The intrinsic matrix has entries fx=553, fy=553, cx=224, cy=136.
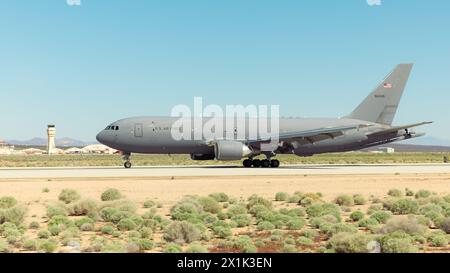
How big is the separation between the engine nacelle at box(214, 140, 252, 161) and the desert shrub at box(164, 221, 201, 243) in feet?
97.3

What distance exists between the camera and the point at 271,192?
89.1 feet

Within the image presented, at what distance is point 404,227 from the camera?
15281 millimetres

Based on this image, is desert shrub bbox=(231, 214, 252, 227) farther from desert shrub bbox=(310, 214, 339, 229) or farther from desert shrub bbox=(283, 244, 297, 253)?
desert shrub bbox=(283, 244, 297, 253)

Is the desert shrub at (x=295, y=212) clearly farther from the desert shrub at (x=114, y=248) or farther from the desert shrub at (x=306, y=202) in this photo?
the desert shrub at (x=114, y=248)

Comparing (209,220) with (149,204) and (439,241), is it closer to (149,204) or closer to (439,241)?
(149,204)

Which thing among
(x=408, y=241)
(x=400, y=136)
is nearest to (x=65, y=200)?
(x=408, y=241)

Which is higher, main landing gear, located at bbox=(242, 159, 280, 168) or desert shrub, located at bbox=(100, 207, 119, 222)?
main landing gear, located at bbox=(242, 159, 280, 168)

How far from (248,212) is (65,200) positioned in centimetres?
841

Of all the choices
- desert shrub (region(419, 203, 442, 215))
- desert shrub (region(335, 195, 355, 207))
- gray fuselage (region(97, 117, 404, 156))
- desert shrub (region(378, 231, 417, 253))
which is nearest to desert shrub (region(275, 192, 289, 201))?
desert shrub (region(335, 195, 355, 207))

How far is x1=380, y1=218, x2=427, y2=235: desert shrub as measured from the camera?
599 inches

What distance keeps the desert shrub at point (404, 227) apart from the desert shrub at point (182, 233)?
17.5ft

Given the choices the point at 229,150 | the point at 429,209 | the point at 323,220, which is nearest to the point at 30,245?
the point at 323,220
